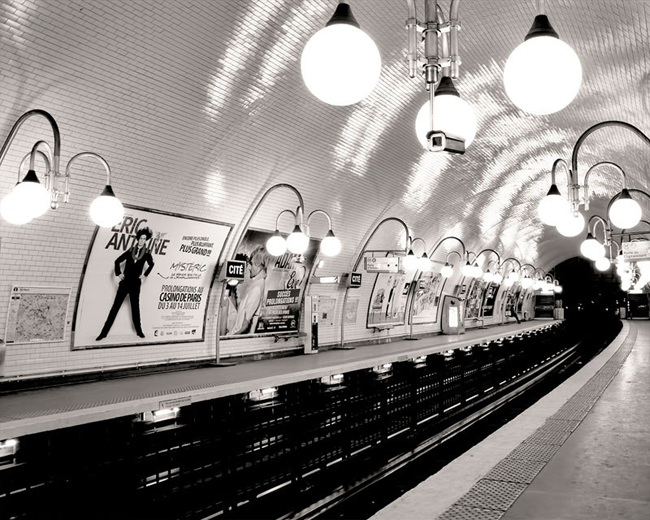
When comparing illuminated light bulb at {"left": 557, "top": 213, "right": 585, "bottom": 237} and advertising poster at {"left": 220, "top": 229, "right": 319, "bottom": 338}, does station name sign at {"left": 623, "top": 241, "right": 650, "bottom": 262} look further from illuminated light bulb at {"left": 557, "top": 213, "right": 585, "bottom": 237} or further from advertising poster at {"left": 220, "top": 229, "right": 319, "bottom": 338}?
advertising poster at {"left": 220, "top": 229, "right": 319, "bottom": 338}

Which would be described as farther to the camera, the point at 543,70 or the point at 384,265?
the point at 384,265

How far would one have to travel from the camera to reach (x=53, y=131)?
5617 mm

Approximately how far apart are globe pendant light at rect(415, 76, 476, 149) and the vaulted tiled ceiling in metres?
4.21

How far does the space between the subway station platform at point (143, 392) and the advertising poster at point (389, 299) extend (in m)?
4.59

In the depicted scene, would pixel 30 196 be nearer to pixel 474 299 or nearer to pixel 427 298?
pixel 427 298

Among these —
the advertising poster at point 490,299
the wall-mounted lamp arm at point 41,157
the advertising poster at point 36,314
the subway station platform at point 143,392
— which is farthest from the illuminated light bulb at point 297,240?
the advertising poster at point 490,299

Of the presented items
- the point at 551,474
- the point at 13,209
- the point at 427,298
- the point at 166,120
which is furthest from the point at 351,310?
the point at 551,474

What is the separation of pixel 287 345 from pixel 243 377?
4044 mm

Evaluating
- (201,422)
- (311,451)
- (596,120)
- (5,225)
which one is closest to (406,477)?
(311,451)

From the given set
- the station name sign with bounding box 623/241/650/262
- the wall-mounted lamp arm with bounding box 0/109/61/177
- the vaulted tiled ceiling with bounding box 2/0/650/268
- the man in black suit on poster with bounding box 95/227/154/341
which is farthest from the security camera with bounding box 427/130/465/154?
the station name sign with bounding box 623/241/650/262

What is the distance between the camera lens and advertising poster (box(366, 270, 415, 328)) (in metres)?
14.9

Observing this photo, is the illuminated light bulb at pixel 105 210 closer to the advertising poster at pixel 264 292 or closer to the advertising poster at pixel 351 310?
the advertising poster at pixel 264 292

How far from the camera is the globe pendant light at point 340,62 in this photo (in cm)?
198

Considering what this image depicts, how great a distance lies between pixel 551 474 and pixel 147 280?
22.4 ft
